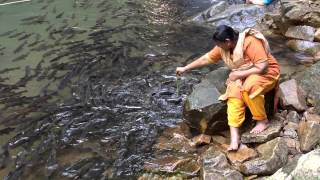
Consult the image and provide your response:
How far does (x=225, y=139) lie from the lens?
669cm

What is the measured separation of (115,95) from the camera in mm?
8750

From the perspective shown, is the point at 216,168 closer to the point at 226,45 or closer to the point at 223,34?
the point at 226,45

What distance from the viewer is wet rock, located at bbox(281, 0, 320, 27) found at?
442 inches

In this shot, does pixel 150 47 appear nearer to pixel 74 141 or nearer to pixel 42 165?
A: pixel 74 141

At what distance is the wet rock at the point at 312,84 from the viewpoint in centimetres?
694

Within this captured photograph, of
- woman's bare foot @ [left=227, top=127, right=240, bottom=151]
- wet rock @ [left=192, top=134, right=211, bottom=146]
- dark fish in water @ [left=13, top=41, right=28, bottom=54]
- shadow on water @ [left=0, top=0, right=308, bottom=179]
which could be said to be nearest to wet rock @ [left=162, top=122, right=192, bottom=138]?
shadow on water @ [left=0, top=0, right=308, bottom=179]

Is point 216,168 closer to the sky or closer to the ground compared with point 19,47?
closer to the sky

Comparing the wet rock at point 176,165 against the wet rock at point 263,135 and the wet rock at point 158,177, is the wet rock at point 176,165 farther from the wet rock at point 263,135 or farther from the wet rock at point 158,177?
the wet rock at point 263,135

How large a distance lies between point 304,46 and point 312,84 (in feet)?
12.5

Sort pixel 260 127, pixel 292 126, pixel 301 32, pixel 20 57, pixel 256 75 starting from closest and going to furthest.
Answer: pixel 256 75 < pixel 260 127 < pixel 292 126 < pixel 301 32 < pixel 20 57

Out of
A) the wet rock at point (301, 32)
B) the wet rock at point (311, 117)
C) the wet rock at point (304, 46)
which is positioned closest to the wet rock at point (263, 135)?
the wet rock at point (311, 117)

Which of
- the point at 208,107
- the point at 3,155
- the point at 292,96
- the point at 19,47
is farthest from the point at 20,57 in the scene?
the point at 292,96

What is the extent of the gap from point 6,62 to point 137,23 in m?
4.23

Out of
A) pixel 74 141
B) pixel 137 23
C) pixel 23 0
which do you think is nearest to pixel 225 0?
pixel 137 23
